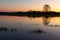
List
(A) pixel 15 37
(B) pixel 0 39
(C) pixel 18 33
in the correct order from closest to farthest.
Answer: (B) pixel 0 39 < (A) pixel 15 37 < (C) pixel 18 33

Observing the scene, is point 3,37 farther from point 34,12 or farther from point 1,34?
point 34,12

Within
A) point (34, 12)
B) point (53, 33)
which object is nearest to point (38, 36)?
point (53, 33)

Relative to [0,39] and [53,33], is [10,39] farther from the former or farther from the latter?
[53,33]

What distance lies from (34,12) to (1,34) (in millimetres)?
44029

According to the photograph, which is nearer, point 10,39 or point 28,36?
point 10,39

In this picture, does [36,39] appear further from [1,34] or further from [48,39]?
[1,34]

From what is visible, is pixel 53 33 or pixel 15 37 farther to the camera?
pixel 53 33

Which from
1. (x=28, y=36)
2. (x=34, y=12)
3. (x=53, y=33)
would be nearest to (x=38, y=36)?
(x=28, y=36)

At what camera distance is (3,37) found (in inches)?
598

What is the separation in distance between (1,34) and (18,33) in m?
1.25

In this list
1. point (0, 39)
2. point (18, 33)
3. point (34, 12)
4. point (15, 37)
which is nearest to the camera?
point (0, 39)

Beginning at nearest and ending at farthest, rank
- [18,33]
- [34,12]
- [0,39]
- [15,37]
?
[0,39], [15,37], [18,33], [34,12]

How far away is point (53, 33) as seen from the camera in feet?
57.2

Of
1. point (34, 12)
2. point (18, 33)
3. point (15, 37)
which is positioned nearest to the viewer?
point (15, 37)
